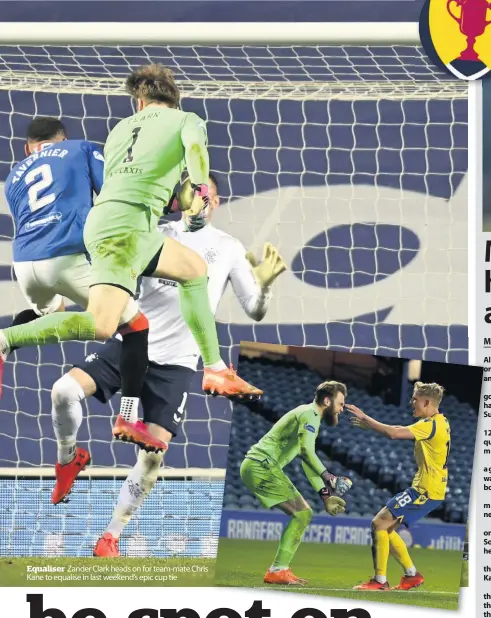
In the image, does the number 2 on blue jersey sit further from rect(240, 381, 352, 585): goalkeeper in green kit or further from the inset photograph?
rect(240, 381, 352, 585): goalkeeper in green kit

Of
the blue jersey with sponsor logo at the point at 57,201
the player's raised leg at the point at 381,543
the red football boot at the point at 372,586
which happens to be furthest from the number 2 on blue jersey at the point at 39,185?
the red football boot at the point at 372,586

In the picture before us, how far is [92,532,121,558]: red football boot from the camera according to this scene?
312cm

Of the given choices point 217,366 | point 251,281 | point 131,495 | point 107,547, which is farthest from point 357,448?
point 107,547

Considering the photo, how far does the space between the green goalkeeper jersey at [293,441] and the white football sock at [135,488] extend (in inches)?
13.0

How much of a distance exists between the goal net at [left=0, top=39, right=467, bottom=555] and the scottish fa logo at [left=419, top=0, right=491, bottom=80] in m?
0.09

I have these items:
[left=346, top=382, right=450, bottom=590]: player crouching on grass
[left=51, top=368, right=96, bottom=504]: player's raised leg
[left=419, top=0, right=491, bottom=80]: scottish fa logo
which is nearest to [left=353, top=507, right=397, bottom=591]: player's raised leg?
[left=346, top=382, right=450, bottom=590]: player crouching on grass

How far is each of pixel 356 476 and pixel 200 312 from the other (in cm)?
67

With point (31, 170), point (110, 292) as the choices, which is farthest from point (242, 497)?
point (31, 170)

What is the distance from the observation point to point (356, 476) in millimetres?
2996

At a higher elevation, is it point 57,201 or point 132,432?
point 57,201

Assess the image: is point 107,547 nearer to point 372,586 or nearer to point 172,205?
point 372,586

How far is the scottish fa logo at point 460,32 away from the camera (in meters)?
3.04

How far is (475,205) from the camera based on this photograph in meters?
3.08

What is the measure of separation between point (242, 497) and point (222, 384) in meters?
0.34
